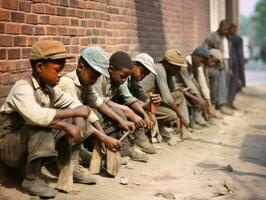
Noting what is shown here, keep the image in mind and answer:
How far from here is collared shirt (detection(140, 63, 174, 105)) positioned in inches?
229

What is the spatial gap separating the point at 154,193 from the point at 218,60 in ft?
14.3

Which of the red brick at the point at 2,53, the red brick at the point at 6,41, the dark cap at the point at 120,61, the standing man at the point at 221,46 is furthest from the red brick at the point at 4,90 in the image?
the standing man at the point at 221,46

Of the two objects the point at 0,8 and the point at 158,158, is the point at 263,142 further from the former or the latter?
the point at 0,8

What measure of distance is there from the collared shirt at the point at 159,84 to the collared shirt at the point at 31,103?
2.28 m

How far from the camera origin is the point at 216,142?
6.49 metres

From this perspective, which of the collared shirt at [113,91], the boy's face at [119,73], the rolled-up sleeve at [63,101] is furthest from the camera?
the collared shirt at [113,91]

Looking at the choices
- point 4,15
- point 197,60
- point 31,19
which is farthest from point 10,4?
point 197,60

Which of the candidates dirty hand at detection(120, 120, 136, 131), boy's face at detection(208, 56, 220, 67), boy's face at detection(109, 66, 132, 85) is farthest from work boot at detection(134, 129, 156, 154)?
boy's face at detection(208, 56, 220, 67)

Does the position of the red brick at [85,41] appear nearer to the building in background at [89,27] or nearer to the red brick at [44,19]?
the building in background at [89,27]

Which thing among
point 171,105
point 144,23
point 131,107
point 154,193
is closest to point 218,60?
point 144,23

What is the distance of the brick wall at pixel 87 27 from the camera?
385cm

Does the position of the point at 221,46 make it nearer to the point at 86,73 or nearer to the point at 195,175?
the point at 195,175

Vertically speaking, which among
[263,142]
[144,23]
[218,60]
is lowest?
[263,142]

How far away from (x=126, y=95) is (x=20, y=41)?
1556 mm
